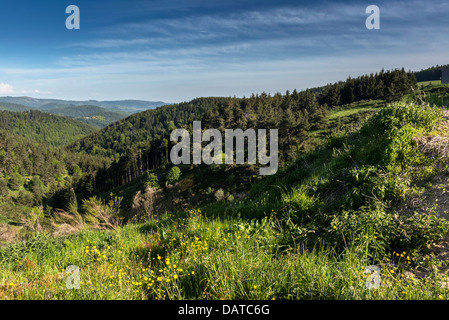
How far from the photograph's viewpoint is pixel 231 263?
2.93 meters

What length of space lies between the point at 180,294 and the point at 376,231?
9.75ft


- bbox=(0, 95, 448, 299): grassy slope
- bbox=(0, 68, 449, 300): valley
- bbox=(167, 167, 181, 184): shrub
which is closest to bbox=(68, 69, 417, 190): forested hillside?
bbox=(167, 167, 181, 184): shrub

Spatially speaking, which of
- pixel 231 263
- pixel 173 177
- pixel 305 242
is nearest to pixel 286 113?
pixel 173 177

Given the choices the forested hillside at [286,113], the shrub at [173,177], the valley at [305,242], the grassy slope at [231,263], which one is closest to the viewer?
the grassy slope at [231,263]

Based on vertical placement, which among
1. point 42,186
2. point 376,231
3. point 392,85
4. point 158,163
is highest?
point 392,85

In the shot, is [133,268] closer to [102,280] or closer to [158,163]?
[102,280]

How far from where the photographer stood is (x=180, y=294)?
9.45ft

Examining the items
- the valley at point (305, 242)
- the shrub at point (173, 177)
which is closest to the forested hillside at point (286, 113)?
the shrub at point (173, 177)

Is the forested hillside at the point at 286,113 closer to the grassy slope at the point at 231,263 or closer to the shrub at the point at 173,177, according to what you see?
the shrub at the point at 173,177

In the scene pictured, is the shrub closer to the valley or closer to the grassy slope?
the valley

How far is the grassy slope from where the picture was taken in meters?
2.64

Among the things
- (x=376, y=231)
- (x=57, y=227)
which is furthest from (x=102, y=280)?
(x=57, y=227)

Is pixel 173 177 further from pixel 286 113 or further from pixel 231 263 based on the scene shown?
pixel 231 263

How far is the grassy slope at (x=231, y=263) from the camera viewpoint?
2.64m
